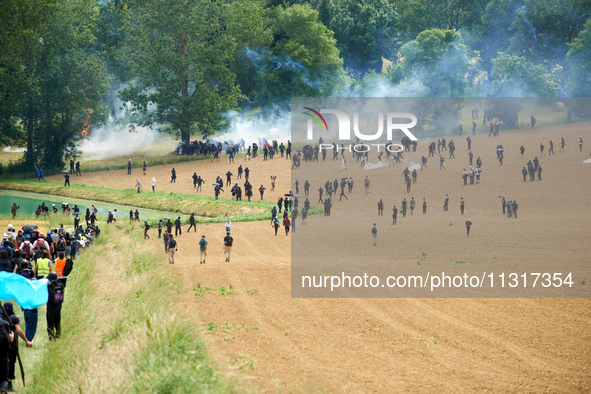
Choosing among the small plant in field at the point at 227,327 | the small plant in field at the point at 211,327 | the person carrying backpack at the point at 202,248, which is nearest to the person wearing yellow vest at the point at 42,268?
the small plant in field at the point at 211,327

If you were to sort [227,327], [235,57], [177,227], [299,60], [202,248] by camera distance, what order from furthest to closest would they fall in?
[299,60]
[235,57]
[177,227]
[202,248]
[227,327]

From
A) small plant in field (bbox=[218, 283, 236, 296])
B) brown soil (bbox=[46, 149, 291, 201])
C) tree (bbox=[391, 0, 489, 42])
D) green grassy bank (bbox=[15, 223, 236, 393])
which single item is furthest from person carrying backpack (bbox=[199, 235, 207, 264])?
tree (bbox=[391, 0, 489, 42])

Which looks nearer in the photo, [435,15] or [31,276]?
[31,276]

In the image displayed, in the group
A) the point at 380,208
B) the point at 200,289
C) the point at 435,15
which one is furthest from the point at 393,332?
the point at 435,15

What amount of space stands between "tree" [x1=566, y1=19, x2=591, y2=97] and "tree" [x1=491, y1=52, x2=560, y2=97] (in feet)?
7.27

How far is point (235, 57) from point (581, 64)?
41532mm

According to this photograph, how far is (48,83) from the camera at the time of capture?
2589 inches

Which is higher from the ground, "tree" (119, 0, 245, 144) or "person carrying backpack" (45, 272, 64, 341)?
"tree" (119, 0, 245, 144)

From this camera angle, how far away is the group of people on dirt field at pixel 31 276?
424 inches

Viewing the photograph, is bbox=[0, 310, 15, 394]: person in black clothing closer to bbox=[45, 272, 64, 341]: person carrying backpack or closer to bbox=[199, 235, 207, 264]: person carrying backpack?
bbox=[45, 272, 64, 341]: person carrying backpack

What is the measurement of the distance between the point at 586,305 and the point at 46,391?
18.8 metres

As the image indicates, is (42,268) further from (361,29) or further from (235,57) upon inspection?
(361,29)

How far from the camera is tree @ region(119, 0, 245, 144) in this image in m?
67.6

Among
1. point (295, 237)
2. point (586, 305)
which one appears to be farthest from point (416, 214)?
point (586, 305)
